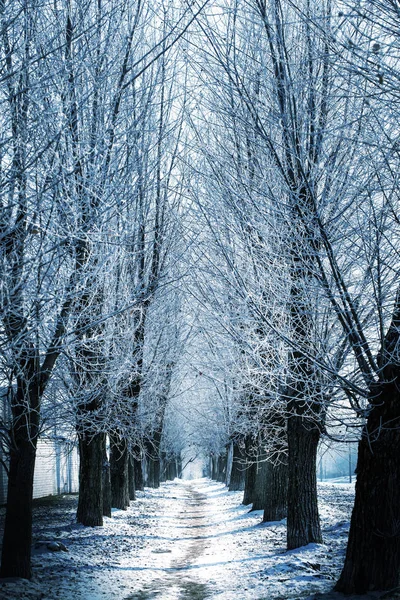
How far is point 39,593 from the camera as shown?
24.6ft

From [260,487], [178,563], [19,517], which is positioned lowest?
[178,563]

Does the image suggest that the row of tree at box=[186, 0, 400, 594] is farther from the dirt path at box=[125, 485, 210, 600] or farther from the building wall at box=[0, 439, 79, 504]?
the building wall at box=[0, 439, 79, 504]

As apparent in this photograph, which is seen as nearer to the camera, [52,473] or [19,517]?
[19,517]

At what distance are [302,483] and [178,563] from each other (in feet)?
8.67

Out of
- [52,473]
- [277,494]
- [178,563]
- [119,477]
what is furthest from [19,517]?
[52,473]

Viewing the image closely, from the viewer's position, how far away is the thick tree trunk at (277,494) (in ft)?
44.1

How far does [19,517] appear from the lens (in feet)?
26.2

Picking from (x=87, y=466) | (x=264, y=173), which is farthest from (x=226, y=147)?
(x=87, y=466)

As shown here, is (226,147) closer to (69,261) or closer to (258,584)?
(69,261)

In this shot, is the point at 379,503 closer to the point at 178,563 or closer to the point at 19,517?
the point at 19,517

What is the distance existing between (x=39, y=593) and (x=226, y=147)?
6488 millimetres

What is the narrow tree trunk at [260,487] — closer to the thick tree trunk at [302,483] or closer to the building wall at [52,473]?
the thick tree trunk at [302,483]

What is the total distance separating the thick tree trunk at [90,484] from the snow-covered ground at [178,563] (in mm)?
245

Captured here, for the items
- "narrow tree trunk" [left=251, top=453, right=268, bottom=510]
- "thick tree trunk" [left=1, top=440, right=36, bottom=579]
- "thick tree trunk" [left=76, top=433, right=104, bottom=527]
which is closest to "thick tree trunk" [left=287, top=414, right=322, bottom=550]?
"thick tree trunk" [left=1, top=440, right=36, bottom=579]
